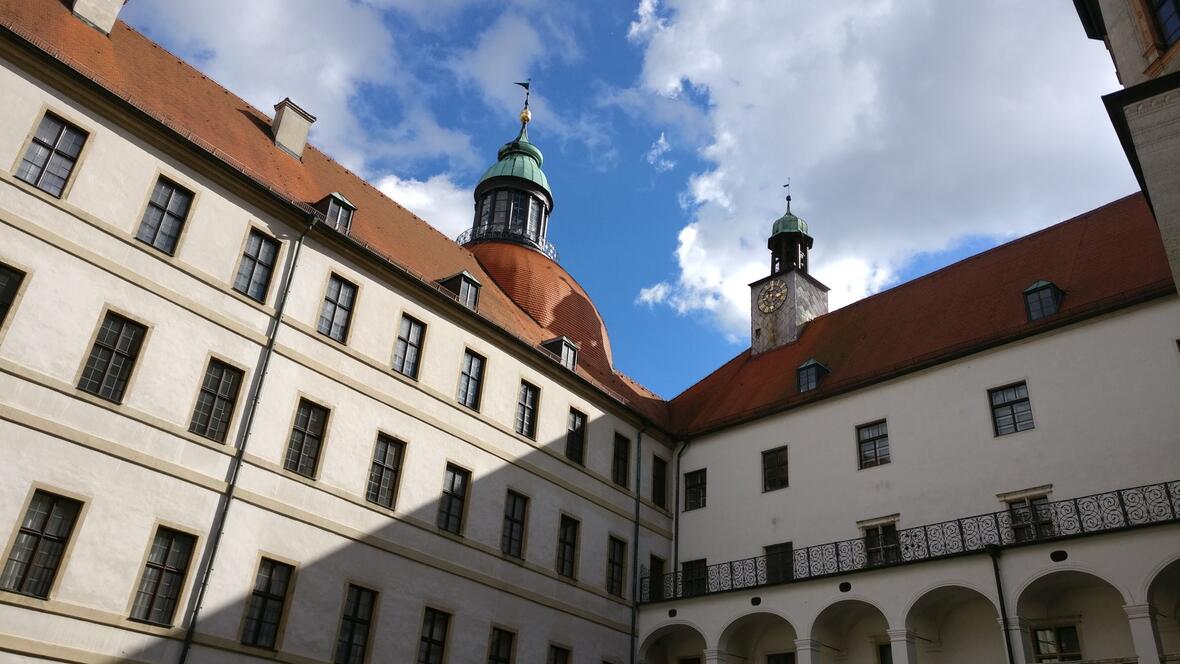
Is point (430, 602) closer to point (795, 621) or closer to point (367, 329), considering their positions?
point (367, 329)

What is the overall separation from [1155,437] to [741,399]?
34.7 feet

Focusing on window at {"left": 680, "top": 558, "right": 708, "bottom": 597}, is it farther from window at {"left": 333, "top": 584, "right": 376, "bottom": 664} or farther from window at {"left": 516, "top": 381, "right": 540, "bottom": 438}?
window at {"left": 333, "top": 584, "right": 376, "bottom": 664}

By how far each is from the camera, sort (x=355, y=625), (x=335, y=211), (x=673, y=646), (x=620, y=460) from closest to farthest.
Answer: (x=355, y=625) < (x=335, y=211) < (x=673, y=646) < (x=620, y=460)

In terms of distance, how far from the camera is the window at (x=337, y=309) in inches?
711

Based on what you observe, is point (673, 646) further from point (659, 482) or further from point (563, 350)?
point (563, 350)

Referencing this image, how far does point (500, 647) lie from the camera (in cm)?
1903

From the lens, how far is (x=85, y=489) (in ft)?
44.9

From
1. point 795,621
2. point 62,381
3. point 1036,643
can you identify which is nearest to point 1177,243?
point 1036,643

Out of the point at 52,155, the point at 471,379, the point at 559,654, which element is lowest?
the point at 559,654

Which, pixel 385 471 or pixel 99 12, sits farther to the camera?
pixel 99 12

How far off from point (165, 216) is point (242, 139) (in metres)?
4.15

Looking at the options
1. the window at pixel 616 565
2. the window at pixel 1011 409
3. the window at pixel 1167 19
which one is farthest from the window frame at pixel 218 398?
the window at pixel 1167 19

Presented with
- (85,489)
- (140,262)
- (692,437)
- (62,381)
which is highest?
(692,437)

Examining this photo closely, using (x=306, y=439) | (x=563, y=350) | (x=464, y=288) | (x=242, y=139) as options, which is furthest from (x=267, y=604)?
(x=563, y=350)
